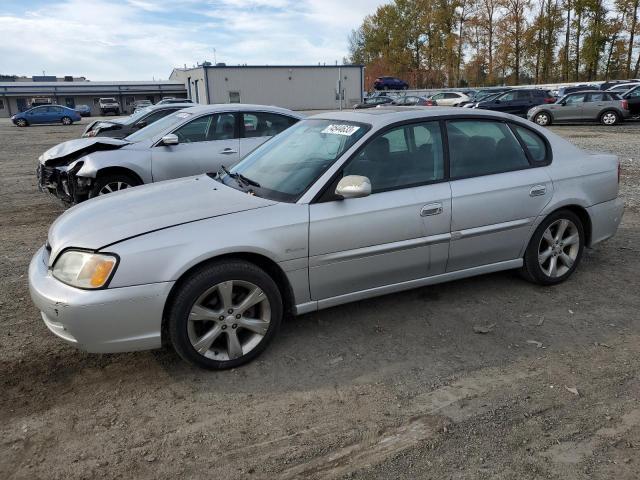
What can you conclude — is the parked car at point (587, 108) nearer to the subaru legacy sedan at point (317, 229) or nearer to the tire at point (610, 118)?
the tire at point (610, 118)

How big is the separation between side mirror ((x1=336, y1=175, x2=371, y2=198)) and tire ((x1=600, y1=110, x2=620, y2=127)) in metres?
22.7

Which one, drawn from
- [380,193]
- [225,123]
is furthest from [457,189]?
[225,123]

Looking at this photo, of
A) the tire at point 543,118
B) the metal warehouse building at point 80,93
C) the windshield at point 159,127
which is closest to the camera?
the windshield at point 159,127

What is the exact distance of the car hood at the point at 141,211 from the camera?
329 cm

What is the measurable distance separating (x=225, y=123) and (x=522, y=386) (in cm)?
570

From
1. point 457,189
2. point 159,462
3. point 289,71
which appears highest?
point 289,71

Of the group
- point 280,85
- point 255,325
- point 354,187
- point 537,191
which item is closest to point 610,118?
point 537,191

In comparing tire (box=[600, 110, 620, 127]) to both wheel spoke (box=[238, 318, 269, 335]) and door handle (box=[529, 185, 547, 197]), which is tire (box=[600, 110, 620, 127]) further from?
wheel spoke (box=[238, 318, 269, 335])

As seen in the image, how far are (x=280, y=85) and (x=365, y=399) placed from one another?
53546 millimetres

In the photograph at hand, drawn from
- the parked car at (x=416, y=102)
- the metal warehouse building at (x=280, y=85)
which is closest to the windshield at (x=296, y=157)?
the parked car at (x=416, y=102)

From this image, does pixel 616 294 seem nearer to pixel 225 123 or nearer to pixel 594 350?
pixel 594 350

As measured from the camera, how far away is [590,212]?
4.69 m

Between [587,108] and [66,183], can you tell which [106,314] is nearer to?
[66,183]

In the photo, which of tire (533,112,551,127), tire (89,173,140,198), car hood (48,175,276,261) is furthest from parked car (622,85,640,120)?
car hood (48,175,276,261)
